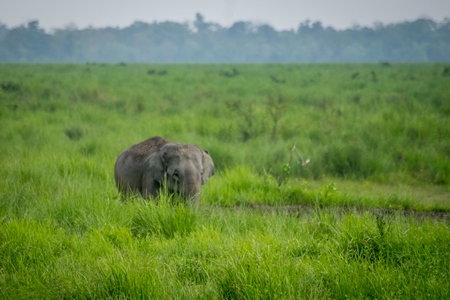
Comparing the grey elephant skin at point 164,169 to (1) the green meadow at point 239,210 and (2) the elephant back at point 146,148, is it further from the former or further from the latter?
(1) the green meadow at point 239,210

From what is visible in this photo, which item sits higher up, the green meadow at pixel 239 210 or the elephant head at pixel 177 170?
the elephant head at pixel 177 170

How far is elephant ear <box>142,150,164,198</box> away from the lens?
19.8ft

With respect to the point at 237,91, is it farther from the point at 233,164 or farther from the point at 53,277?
the point at 53,277

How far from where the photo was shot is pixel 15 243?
484 centimetres

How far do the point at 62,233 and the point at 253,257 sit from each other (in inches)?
79.4

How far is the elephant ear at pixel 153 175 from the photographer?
237 inches

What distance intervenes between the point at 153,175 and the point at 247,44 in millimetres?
141192

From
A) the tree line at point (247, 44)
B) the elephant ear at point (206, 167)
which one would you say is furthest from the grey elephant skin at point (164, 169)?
the tree line at point (247, 44)

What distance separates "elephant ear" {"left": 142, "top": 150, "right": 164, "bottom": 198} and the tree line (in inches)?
4102

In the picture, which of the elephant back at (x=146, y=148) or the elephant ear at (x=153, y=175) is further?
the elephant back at (x=146, y=148)

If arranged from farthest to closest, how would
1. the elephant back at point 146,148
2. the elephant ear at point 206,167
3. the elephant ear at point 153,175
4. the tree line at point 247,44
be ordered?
the tree line at point 247,44 < the elephant back at point 146,148 < the elephant ear at point 206,167 < the elephant ear at point 153,175

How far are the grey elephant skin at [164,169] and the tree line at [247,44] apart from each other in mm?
103652

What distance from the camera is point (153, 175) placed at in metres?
6.09

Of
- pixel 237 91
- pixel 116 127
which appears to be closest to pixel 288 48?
pixel 237 91
